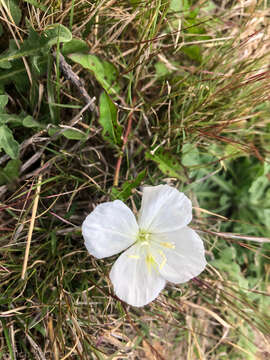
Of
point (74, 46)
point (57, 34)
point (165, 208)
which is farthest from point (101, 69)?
point (165, 208)

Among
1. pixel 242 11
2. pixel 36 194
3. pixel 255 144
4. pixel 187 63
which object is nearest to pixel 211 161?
pixel 255 144

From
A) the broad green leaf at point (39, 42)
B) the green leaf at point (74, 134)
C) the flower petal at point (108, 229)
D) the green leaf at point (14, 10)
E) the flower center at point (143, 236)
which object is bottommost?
the flower center at point (143, 236)

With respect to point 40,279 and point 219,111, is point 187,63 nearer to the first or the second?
point 219,111

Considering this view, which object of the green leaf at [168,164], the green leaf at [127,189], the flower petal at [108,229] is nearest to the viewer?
the flower petal at [108,229]

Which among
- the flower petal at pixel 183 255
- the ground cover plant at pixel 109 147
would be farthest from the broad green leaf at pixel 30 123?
the flower petal at pixel 183 255

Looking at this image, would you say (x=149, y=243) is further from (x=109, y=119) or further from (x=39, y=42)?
(x=39, y=42)

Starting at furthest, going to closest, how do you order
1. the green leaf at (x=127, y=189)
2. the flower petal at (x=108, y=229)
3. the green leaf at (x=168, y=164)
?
the green leaf at (x=168, y=164) → the green leaf at (x=127, y=189) → the flower petal at (x=108, y=229)

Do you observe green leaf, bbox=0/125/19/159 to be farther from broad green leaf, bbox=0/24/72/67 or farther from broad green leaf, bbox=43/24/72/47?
broad green leaf, bbox=43/24/72/47

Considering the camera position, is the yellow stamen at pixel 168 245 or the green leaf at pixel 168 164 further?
the green leaf at pixel 168 164

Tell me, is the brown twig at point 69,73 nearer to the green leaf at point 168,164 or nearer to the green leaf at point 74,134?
the green leaf at point 74,134
